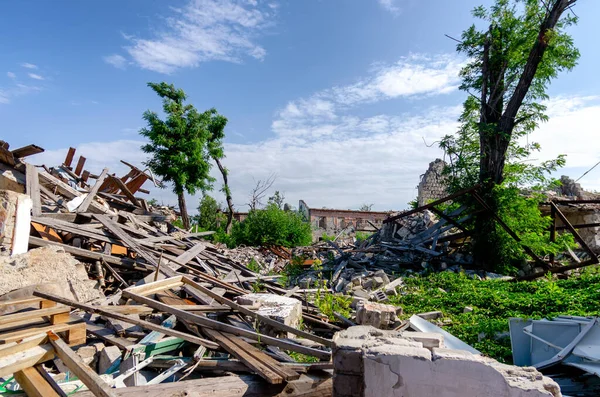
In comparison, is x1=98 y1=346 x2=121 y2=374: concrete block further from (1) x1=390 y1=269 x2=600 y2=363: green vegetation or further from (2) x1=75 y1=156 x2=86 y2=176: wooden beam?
(2) x1=75 y1=156 x2=86 y2=176: wooden beam

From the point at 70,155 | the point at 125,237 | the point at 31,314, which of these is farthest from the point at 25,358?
the point at 70,155

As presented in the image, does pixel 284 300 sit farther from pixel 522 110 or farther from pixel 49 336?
pixel 522 110

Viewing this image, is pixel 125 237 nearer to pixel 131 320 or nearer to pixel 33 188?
pixel 33 188

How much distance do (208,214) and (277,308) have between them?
17873 mm

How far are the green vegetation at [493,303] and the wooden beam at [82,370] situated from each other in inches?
171

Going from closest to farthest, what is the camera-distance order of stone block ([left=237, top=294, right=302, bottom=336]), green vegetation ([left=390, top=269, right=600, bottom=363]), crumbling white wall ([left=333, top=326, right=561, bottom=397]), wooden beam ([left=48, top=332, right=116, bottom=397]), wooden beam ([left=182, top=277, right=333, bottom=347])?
crumbling white wall ([left=333, top=326, right=561, bottom=397]) < wooden beam ([left=48, top=332, right=116, bottom=397]) < wooden beam ([left=182, top=277, right=333, bottom=347]) < stone block ([left=237, top=294, right=302, bottom=336]) < green vegetation ([left=390, top=269, right=600, bottom=363])

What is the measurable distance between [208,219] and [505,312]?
724 inches

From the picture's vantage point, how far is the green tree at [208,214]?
71.7ft

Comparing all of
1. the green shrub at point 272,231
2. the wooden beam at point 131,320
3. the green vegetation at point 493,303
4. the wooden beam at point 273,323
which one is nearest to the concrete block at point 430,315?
the green vegetation at point 493,303

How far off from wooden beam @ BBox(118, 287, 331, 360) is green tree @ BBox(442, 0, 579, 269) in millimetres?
8851

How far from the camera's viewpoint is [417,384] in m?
2.31

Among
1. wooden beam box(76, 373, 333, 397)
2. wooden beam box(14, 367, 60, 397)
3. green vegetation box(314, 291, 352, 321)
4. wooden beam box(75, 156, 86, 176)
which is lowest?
green vegetation box(314, 291, 352, 321)

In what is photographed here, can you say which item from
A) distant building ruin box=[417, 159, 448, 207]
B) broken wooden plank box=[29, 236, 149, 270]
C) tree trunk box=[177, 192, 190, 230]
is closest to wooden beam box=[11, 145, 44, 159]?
broken wooden plank box=[29, 236, 149, 270]

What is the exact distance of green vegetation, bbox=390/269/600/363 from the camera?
5.11 metres
